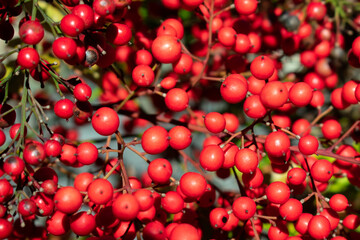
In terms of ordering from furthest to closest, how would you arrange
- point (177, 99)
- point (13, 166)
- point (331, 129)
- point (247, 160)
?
point (331, 129) → point (177, 99) → point (247, 160) → point (13, 166)

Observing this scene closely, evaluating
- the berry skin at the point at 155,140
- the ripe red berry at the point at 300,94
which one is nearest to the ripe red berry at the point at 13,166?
the berry skin at the point at 155,140

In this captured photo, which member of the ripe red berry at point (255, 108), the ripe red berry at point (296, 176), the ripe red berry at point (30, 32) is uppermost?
the ripe red berry at point (30, 32)

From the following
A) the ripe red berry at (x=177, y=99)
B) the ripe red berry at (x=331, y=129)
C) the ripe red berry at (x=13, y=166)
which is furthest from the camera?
the ripe red berry at (x=331, y=129)

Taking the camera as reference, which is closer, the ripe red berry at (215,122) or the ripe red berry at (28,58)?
the ripe red berry at (28,58)

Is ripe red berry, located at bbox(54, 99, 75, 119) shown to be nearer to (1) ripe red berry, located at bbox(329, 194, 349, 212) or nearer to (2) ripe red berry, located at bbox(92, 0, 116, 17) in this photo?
(2) ripe red berry, located at bbox(92, 0, 116, 17)

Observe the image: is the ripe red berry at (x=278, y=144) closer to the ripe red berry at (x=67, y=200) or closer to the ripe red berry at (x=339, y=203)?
the ripe red berry at (x=339, y=203)

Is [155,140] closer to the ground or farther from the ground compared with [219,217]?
farther from the ground

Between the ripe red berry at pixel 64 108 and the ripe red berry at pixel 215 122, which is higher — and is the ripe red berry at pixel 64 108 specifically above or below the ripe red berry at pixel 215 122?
above

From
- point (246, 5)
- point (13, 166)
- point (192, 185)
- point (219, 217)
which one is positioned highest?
point (246, 5)

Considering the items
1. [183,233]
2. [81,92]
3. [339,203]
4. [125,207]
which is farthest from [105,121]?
[339,203]

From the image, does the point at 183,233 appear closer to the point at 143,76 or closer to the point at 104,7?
the point at 143,76

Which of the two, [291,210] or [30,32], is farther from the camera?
Result: [291,210]

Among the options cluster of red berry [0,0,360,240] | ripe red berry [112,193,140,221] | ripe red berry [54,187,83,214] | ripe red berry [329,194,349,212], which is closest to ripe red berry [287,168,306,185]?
cluster of red berry [0,0,360,240]

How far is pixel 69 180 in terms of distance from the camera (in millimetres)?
1239
